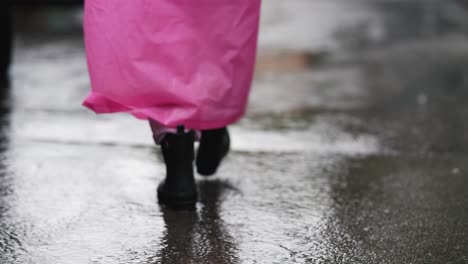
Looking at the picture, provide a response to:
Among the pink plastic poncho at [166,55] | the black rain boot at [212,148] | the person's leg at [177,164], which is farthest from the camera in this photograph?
the black rain boot at [212,148]

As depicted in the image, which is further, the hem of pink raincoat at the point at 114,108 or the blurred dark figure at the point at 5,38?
the blurred dark figure at the point at 5,38

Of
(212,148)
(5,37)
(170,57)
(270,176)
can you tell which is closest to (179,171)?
(212,148)

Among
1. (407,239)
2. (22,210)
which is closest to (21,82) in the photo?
(22,210)

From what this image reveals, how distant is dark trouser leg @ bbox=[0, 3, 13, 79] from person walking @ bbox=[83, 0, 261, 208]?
11.7 ft

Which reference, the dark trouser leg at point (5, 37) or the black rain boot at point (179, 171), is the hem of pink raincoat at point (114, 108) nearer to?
the black rain boot at point (179, 171)

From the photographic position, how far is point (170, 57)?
11.0 feet

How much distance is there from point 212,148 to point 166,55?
0.71m

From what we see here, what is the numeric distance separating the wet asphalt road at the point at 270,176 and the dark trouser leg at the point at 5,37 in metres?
0.15

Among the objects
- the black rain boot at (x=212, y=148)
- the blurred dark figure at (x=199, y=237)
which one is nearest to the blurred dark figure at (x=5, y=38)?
the black rain boot at (x=212, y=148)

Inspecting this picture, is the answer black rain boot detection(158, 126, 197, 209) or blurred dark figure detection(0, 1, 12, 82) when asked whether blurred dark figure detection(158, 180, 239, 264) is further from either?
blurred dark figure detection(0, 1, 12, 82)

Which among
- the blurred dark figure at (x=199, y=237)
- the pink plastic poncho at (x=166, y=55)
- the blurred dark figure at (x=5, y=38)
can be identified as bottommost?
the blurred dark figure at (x=5, y=38)

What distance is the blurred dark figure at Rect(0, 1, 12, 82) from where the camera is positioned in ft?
22.3

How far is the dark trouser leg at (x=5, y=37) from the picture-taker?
681 centimetres

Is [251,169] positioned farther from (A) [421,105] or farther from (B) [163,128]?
(A) [421,105]
